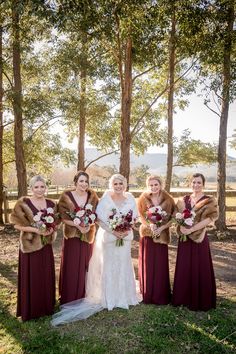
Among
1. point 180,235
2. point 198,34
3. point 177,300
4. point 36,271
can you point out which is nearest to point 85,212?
point 36,271

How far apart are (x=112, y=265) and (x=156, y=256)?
91 centimetres

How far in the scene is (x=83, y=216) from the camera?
712 centimetres

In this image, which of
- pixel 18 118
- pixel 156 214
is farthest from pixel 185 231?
pixel 18 118

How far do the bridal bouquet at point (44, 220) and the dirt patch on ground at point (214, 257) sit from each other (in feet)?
9.96

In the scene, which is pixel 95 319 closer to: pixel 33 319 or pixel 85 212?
pixel 33 319

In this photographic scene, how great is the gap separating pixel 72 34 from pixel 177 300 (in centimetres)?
1411

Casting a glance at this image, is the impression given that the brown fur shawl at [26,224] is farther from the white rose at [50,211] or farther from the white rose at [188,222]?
the white rose at [188,222]

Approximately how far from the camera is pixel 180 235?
23.9 feet

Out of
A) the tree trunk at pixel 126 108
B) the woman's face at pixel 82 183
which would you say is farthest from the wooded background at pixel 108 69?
the woman's face at pixel 82 183

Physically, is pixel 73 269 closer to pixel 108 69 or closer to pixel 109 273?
pixel 109 273

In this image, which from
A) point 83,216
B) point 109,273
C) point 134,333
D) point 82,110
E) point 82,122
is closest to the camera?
point 134,333

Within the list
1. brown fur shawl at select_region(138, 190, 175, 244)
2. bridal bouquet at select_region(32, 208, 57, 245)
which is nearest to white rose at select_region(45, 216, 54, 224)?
bridal bouquet at select_region(32, 208, 57, 245)

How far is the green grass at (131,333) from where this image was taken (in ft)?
19.2

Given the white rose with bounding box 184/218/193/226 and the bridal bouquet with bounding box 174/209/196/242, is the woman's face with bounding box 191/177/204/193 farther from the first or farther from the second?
the white rose with bounding box 184/218/193/226
